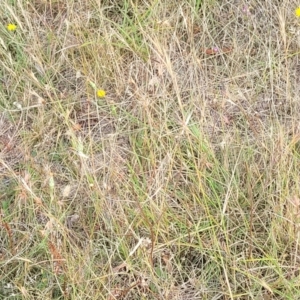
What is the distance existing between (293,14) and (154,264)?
109cm

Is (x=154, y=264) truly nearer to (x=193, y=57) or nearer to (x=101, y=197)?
(x=101, y=197)

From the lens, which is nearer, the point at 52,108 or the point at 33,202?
the point at 33,202

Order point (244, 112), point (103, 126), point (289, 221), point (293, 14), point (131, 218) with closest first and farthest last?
point (289, 221), point (131, 218), point (244, 112), point (103, 126), point (293, 14)

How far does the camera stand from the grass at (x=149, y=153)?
5.27ft

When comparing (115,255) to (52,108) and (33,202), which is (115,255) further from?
(52,108)

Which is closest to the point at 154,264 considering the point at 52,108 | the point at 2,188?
the point at 2,188

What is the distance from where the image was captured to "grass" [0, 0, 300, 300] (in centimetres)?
161

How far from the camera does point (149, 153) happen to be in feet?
6.02

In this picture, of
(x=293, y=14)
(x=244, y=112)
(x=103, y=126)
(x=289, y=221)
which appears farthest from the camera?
(x=293, y=14)

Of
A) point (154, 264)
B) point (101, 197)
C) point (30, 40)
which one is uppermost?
point (30, 40)

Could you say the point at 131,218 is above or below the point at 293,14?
below

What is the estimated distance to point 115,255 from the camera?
5.47ft

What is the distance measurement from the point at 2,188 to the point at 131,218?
431 mm

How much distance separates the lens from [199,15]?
2.24m
